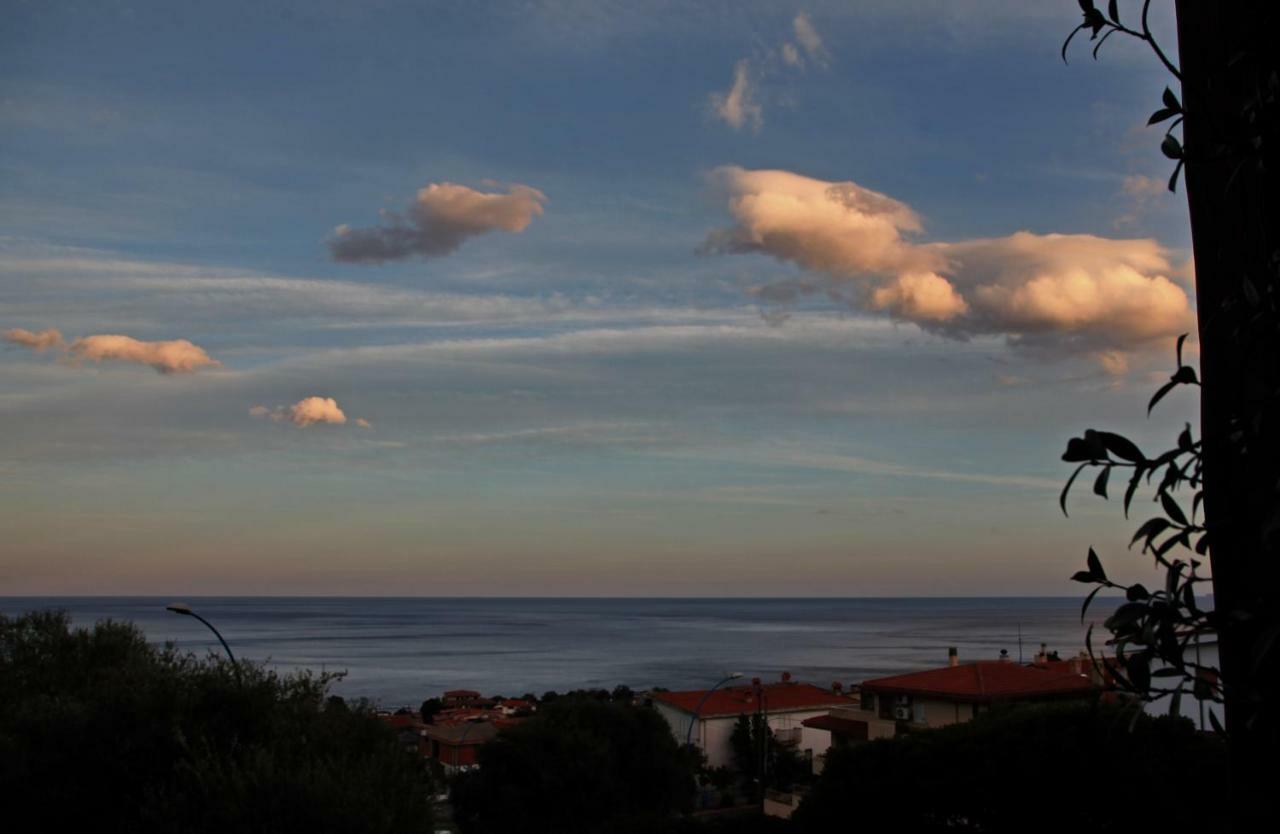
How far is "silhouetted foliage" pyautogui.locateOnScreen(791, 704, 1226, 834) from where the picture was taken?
18141 mm

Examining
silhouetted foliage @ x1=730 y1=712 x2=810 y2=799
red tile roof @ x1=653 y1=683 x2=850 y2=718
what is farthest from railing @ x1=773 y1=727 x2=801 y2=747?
red tile roof @ x1=653 y1=683 x2=850 y2=718

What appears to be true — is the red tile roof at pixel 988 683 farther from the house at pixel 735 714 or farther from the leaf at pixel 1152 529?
the leaf at pixel 1152 529

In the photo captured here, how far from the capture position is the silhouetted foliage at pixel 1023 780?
59.5ft

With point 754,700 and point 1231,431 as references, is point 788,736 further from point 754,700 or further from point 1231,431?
point 1231,431

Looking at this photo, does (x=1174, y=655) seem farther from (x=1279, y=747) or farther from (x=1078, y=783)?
(x=1078, y=783)

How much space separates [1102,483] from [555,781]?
3029cm

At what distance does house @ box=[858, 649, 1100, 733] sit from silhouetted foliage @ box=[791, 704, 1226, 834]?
19.3m

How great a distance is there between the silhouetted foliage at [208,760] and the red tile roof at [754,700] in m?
41.0

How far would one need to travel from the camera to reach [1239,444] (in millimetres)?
2881

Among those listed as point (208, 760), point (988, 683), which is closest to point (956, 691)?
point (988, 683)

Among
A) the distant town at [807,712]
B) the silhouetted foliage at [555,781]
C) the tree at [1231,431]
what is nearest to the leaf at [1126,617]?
the tree at [1231,431]

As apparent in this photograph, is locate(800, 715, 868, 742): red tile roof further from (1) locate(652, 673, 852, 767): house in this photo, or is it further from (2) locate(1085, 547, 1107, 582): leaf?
(2) locate(1085, 547, 1107, 582): leaf

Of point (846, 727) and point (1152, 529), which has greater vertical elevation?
point (1152, 529)

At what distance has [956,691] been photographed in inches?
1640
